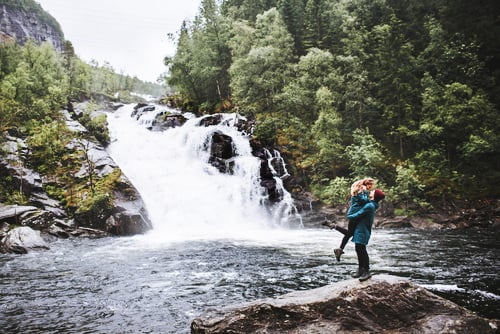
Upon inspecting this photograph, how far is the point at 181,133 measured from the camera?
34.2 meters

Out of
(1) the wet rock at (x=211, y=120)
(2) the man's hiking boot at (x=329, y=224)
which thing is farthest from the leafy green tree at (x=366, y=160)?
(2) the man's hiking boot at (x=329, y=224)

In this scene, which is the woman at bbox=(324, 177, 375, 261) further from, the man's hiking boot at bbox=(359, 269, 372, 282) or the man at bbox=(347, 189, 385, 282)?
the man's hiking boot at bbox=(359, 269, 372, 282)

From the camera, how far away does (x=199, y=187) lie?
1035 inches

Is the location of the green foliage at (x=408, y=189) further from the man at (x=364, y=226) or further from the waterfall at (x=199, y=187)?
the man at (x=364, y=226)

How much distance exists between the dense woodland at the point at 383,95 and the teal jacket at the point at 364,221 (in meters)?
19.5

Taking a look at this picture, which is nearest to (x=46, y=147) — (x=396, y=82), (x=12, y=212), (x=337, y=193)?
(x=12, y=212)

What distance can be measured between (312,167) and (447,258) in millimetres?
17940

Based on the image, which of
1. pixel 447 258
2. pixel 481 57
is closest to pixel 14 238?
pixel 447 258

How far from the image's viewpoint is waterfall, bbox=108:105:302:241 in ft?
Result: 75.5

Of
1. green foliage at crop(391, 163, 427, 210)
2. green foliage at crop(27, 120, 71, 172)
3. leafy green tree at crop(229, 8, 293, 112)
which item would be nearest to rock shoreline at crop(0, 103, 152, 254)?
green foliage at crop(27, 120, 71, 172)

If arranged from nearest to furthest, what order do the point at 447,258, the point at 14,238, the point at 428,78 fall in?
the point at 447,258
the point at 14,238
the point at 428,78

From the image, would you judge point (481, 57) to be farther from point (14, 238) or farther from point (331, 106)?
point (14, 238)

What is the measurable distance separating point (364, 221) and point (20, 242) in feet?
52.5

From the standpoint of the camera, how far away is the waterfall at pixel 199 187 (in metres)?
23.0
